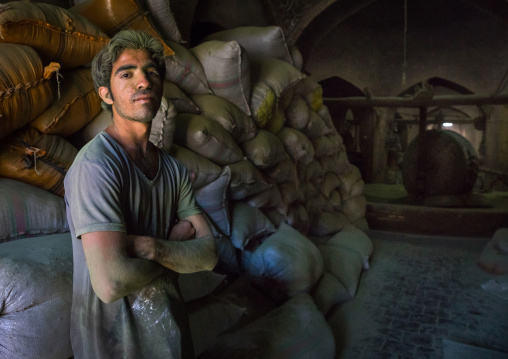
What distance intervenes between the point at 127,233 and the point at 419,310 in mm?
2841

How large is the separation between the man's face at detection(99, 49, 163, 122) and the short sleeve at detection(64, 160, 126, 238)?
20 centimetres

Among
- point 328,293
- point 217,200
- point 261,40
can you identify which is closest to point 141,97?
point 217,200

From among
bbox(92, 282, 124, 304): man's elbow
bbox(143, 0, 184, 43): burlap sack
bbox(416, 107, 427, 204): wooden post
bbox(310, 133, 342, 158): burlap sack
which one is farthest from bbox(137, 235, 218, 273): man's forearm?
bbox(416, 107, 427, 204): wooden post

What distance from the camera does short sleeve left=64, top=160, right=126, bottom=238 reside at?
1.07 metres

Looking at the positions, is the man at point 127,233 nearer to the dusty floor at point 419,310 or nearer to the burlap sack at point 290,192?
the dusty floor at point 419,310

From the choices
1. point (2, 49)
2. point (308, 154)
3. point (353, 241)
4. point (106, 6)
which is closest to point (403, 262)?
point (353, 241)

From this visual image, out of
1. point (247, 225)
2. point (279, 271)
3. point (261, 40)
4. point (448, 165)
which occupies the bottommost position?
point (448, 165)

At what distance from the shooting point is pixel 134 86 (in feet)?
3.96

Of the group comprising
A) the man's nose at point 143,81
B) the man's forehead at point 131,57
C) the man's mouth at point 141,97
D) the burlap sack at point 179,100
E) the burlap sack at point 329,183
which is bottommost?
the burlap sack at point 329,183

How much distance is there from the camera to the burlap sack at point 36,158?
186 cm

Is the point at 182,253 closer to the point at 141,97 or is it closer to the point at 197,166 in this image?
the point at 141,97

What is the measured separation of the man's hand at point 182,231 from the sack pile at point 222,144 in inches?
32.5

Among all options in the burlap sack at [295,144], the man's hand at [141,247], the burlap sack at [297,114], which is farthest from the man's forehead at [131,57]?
the burlap sack at [297,114]

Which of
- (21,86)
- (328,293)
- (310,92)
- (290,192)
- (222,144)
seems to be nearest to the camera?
(21,86)
